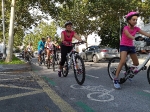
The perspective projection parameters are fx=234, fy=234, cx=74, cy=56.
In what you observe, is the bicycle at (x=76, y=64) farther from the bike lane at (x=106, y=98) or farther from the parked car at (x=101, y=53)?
the parked car at (x=101, y=53)

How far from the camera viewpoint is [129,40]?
566 centimetres

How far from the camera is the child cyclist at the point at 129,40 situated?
5414 millimetres

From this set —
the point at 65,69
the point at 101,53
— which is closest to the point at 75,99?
the point at 65,69

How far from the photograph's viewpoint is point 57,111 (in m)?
3.74

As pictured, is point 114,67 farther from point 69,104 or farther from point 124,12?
point 124,12

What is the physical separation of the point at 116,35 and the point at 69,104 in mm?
21858

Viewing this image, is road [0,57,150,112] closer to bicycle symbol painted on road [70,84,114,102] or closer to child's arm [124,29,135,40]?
bicycle symbol painted on road [70,84,114,102]

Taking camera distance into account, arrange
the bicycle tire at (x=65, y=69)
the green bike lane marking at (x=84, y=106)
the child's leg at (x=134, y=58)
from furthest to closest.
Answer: the bicycle tire at (x=65, y=69) < the child's leg at (x=134, y=58) < the green bike lane marking at (x=84, y=106)

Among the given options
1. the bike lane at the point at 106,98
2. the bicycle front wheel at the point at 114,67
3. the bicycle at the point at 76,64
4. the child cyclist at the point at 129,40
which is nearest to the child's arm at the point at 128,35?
the child cyclist at the point at 129,40

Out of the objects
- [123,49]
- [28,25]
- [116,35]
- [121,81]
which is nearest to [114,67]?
[121,81]

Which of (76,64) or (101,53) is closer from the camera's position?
(76,64)

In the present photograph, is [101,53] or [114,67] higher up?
[101,53]

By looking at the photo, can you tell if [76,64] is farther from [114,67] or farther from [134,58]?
[134,58]

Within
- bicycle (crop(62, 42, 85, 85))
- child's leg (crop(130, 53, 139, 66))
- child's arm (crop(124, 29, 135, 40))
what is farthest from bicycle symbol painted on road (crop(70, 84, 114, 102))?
child's arm (crop(124, 29, 135, 40))
